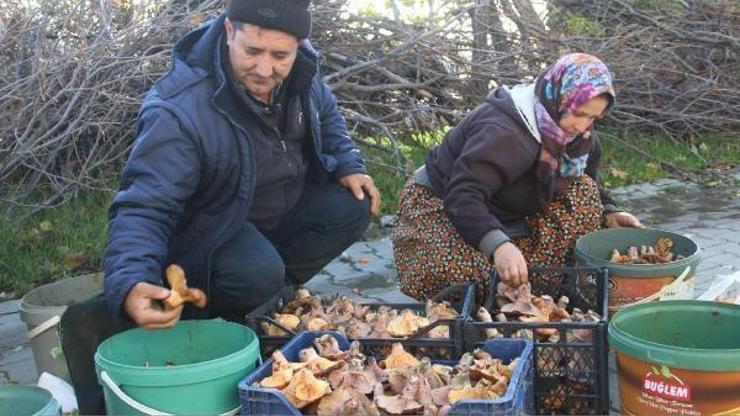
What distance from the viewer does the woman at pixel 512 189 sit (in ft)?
9.53

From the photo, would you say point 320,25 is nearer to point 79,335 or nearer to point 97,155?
point 97,155

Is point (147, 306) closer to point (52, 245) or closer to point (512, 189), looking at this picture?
point (512, 189)

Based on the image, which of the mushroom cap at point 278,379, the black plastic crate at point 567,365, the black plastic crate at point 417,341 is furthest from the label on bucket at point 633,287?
the mushroom cap at point 278,379

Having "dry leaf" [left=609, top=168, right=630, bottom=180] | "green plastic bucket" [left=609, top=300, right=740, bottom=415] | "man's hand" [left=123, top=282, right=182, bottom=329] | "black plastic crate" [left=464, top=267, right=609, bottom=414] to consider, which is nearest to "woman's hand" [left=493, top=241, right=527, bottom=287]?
"black plastic crate" [left=464, top=267, right=609, bottom=414]

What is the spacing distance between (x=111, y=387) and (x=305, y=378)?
0.48 m

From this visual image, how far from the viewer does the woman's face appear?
296 cm

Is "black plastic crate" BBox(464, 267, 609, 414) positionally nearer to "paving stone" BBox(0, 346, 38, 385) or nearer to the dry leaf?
"paving stone" BBox(0, 346, 38, 385)

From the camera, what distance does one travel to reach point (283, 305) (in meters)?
2.88

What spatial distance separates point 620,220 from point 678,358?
137cm

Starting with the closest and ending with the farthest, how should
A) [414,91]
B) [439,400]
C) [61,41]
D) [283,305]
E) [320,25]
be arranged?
[439,400], [283,305], [61,41], [320,25], [414,91]

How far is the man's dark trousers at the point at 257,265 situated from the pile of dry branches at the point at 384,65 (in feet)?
5.54

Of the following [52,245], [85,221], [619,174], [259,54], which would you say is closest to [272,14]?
[259,54]

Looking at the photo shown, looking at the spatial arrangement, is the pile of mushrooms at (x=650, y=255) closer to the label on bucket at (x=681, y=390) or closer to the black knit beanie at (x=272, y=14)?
the label on bucket at (x=681, y=390)

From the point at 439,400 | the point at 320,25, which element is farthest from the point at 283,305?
the point at 320,25
